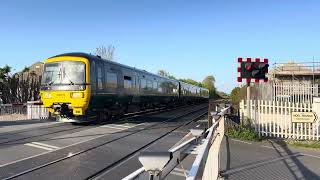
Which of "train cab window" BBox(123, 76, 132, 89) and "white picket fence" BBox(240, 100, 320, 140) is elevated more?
"train cab window" BBox(123, 76, 132, 89)

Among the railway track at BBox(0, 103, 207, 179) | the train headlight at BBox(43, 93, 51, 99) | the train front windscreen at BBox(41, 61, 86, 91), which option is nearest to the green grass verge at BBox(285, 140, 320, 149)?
the railway track at BBox(0, 103, 207, 179)

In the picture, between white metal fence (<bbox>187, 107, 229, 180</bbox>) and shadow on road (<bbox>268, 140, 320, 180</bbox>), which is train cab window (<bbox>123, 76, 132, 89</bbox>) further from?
white metal fence (<bbox>187, 107, 229, 180</bbox>)

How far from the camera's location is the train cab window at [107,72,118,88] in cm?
2152

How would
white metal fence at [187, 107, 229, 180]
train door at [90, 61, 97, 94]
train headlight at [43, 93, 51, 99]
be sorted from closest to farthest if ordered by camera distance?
1. white metal fence at [187, 107, 229, 180]
2. train door at [90, 61, 97, 94]
3. train headlight at [43, 93, 51, 99]

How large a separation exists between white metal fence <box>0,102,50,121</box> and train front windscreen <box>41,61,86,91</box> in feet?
14.3

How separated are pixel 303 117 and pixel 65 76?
1019 cm

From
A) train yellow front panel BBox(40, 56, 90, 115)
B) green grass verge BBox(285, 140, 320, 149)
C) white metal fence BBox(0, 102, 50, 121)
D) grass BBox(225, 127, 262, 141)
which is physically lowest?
green grass verge BBox(285, 140, 320, 149)

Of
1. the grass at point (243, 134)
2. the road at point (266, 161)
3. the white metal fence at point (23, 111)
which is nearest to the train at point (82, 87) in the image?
the white metal fence at point (23, 111)

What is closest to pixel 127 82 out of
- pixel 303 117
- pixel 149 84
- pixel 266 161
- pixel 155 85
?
pixel 149 84

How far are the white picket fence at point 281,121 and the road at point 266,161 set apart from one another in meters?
1.30

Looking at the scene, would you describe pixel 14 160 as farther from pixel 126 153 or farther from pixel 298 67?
pixel 298 67

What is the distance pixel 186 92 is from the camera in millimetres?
53562

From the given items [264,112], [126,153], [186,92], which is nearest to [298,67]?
[186,92]

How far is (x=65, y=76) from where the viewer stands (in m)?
19.1
